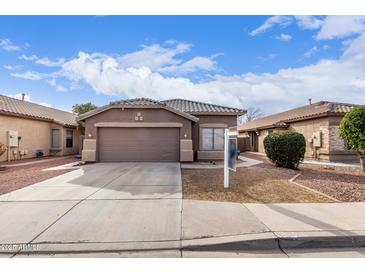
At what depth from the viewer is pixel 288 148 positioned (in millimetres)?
11141

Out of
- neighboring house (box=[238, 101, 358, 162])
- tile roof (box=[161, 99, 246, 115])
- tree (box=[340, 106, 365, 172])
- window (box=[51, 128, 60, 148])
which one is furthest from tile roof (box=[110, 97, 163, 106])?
neighboring house (box=[238, 101, 358, 162])

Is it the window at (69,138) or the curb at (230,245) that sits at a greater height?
the window at (69,138)

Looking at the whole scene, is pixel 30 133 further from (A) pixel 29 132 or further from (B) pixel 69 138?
(B) pixel 69 138

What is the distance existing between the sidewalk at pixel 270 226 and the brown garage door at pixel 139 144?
8.60 metres

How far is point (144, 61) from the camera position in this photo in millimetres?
17156

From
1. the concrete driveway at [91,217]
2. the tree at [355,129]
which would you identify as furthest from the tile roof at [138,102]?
the tree at [355,129]

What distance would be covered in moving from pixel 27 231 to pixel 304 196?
A: 7031 mm

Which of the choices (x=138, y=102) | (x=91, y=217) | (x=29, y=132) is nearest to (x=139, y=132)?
(x=138, y=102)

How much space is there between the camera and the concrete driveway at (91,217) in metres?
3.62

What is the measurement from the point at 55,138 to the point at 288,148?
63.7ft

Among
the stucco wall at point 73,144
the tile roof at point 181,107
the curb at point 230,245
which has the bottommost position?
the curb at point 230,245

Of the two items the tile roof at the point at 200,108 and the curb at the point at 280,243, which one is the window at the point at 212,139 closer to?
the tile roof at the point at 200,108
